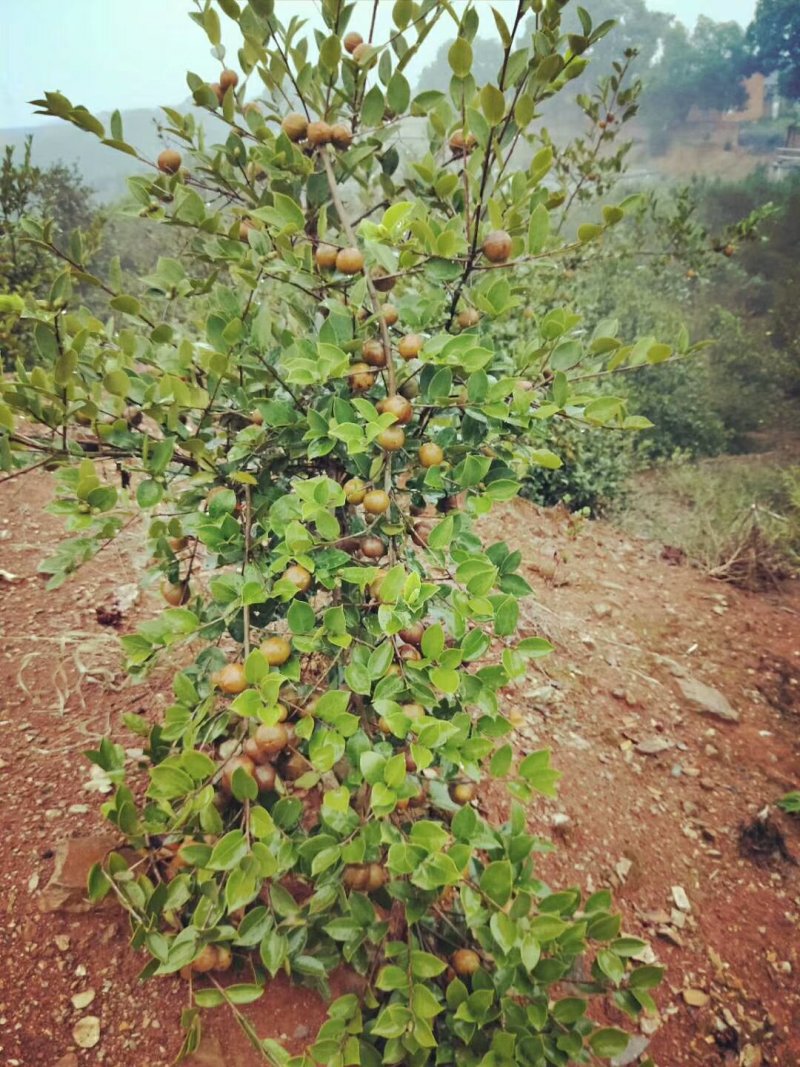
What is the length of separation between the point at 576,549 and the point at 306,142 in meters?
2.89

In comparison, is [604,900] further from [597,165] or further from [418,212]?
[597,165]

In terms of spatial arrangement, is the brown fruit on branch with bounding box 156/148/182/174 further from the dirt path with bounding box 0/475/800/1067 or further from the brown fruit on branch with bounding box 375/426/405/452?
the dirt path with bounding box 0/475/800/1067

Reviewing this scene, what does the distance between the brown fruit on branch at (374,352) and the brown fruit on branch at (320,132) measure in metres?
0.39

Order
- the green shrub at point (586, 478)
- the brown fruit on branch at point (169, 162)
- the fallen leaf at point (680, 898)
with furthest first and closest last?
1. the green shrub at point (586, 478)
2. the fallen leaf at point (680, 898)
3. the brown fruit on branch at point (169, 162)

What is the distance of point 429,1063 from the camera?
1108 millimetres

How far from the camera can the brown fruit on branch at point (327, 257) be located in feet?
3.61

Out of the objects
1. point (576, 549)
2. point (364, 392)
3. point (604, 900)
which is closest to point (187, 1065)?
point (604, 900)

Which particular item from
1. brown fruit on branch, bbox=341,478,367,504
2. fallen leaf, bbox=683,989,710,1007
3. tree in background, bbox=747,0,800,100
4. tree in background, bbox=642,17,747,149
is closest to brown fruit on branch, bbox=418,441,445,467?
brown fruit on branch, bbox=341,478,367,504

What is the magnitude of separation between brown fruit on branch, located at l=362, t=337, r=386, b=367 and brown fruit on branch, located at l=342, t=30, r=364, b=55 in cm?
62

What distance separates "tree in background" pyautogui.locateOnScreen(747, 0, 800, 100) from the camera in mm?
8133

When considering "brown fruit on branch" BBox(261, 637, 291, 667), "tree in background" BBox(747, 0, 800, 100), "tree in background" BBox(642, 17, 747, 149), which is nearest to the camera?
"brown fruit on branch" BBox(261, 637, 291, 667)

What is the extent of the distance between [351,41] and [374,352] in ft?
2.20

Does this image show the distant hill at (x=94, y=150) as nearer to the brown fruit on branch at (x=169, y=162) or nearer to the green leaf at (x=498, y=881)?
the brown fruit on branch at (x=169, y=162)

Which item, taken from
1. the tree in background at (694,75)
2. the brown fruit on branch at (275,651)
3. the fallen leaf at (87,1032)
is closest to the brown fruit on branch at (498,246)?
the brown fruit on branch at (275,651)
